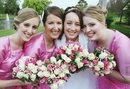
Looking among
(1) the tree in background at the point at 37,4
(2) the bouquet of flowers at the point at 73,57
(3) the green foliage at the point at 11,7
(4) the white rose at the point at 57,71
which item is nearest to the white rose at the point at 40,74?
(4) the white rose at the point at 57,71

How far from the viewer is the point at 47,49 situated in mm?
3334

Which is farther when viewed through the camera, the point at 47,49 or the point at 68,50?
the point at 47,49

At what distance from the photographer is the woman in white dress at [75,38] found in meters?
3.21

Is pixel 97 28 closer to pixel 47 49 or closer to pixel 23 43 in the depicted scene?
pixel 47 49

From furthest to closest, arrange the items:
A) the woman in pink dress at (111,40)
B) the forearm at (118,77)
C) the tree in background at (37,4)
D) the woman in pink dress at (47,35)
→ the tree in background at (37,4) < the woman in pink dress at (47,35) < the forearm at (118,77) < the woman in pink dress at (111,40)

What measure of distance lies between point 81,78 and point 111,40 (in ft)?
3.00

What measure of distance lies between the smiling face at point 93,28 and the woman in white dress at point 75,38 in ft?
0.59

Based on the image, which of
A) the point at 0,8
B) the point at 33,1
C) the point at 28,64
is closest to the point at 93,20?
the point at 28,64

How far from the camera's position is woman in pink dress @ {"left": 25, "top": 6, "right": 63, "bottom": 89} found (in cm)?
315

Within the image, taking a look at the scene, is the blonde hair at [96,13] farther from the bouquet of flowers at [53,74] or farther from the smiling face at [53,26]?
the bouquet of flowers at [53,74]

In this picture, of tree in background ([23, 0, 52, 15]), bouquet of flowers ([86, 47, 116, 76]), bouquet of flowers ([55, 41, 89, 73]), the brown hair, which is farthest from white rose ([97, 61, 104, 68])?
tree in background ([23, 0, 52, 15])

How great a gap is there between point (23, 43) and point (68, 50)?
2.82ft

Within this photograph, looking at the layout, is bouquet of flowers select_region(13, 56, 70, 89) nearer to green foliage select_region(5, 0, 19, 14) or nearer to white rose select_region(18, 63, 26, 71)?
white rose select_region(18, 63, 26, 71)

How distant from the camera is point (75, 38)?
3389mm
